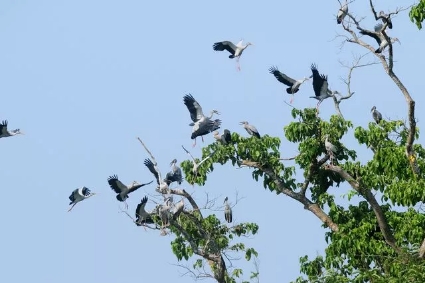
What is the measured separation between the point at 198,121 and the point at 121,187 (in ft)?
5.65

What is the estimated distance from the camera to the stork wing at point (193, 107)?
22.3m

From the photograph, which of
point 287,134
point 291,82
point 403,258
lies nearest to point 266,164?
point 287,134

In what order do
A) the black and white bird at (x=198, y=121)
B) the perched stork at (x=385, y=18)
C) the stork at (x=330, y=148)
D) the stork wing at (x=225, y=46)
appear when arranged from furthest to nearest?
the stork wing at (x=225, y=46) < the black and white bird at (x=198, y=121) < the stork at (x=330, y=148) < the perched stork at (x=385, y=18)

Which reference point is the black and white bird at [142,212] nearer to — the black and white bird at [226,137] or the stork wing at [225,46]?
the black and white bird at [226,137]

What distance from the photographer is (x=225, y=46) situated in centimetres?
2467

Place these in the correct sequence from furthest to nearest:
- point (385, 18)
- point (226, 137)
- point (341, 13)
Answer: point (226, 137), point (341, 13), point (385, 18)

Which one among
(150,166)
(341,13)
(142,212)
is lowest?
(142,212)

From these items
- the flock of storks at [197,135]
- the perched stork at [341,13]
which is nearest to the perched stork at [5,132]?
the flock of storks at [197,135]

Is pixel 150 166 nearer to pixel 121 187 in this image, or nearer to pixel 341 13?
pixel 121 187

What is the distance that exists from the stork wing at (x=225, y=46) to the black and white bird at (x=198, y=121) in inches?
91.9

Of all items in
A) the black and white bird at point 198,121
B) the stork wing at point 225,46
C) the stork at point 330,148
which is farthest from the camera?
the stork wing at point 225,46

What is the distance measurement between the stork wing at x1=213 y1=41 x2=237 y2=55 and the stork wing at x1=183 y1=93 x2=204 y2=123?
2323mm

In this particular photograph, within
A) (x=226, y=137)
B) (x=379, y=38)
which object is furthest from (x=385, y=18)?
(x=226, y=137)

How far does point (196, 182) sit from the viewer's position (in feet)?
71.6
